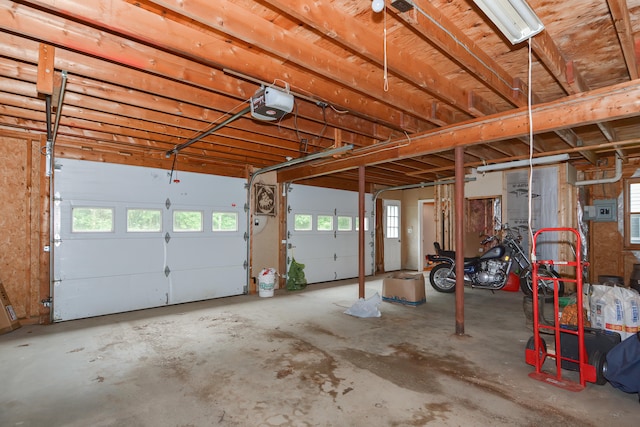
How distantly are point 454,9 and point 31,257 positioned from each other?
550 centimetres

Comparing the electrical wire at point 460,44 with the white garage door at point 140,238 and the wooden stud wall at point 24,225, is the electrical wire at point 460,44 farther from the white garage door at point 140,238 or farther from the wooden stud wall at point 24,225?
the wooden stud wall at point 24,225

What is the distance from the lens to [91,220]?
4645 mm

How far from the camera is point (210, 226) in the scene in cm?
579

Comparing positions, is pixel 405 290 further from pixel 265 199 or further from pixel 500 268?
pixel 265 199

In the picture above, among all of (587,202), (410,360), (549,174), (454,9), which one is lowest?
(410,360)

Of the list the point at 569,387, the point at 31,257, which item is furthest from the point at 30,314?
the point at 569,387

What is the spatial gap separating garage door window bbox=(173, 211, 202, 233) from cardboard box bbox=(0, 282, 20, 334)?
2.17 metres

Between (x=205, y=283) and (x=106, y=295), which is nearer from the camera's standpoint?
(x=106, y=295)

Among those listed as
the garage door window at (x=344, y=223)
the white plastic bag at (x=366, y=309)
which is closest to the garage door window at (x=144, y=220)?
the white plastic bag at (x=366, y=309)

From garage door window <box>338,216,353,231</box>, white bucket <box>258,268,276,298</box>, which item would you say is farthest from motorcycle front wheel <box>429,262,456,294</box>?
white bucket <box>258,268,276,298</box>

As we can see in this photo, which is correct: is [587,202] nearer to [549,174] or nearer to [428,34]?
[549,174]

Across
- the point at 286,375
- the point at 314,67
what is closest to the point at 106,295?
the point at 286,375

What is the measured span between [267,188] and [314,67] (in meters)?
4.39

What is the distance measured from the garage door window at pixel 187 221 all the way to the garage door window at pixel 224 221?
0.25 m
